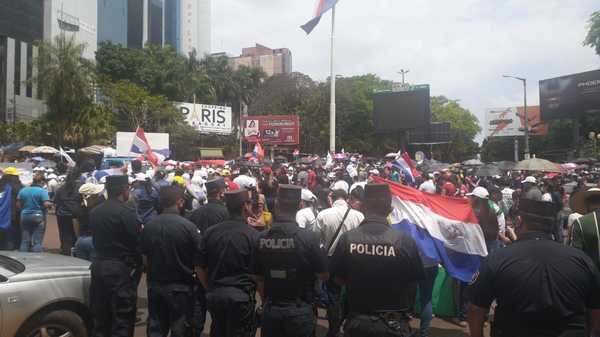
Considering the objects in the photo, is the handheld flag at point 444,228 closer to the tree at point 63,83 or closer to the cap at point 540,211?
the cap at point 540,211

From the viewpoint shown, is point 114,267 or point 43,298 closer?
point 43,298

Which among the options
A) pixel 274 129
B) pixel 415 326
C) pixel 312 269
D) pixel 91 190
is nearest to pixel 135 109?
pixel 274 129

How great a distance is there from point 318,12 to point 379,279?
2895cm

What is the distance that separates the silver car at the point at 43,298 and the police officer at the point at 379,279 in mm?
2915

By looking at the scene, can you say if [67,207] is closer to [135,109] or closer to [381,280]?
[381,280]

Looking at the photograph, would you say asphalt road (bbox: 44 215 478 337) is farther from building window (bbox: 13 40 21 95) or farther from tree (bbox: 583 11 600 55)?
building window (bbox: 13 40 21 95)

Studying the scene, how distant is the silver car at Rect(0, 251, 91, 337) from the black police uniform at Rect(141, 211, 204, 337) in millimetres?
854

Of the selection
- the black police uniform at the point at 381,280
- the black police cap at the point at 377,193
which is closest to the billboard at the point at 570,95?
the black police cap at the point at 377,193

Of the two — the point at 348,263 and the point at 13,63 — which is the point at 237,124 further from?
the point at 348,263

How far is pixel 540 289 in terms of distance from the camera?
283cm

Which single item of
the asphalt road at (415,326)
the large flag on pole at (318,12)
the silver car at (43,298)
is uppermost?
the large flag on pole at (318,12)

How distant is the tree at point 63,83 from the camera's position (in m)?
33.2

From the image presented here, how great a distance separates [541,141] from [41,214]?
216ft

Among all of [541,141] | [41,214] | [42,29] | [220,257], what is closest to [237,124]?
[42,29]
